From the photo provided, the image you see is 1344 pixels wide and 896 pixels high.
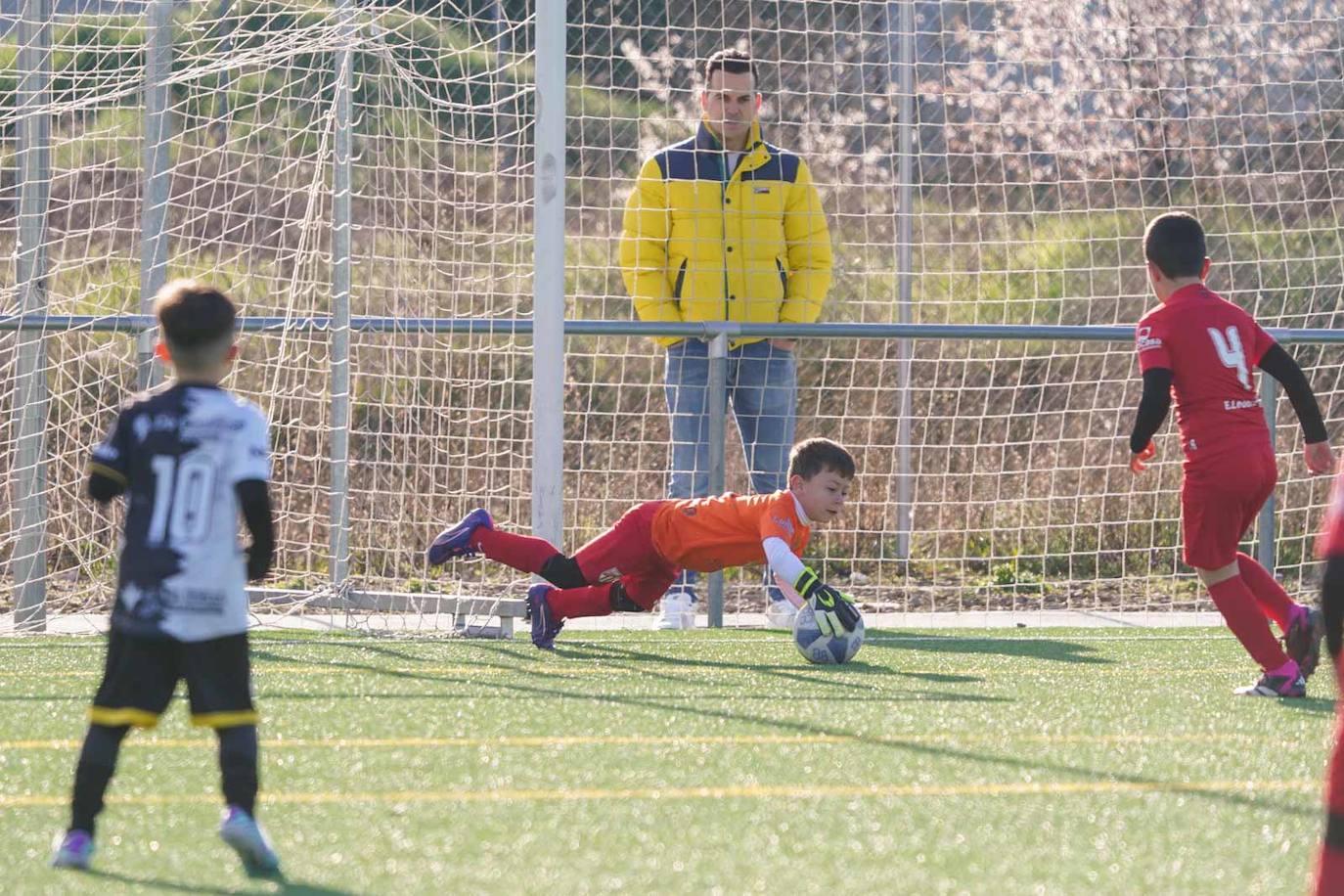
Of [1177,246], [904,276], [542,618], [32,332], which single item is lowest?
[542,618]

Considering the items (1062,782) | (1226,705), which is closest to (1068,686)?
(1226,705)

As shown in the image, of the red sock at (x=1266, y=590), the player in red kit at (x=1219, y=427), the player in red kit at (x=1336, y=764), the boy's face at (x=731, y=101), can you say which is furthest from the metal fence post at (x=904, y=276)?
the player in red kit at (x=1336, y=764)

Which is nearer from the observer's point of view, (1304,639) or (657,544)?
(1304,639)

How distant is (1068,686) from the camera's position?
5586mm

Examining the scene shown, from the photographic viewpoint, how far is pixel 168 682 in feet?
11.1

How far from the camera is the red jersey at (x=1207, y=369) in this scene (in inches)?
212

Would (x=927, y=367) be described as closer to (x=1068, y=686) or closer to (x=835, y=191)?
(x=835, y=191)

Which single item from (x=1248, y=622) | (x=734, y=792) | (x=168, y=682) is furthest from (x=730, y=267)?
(x=168, y=682)

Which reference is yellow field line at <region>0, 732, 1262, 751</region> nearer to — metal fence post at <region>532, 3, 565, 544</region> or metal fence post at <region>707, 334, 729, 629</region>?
metal fence post at <region>532, 3, 565, 544</region>

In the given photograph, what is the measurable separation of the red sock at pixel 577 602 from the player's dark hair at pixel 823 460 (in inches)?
34.2

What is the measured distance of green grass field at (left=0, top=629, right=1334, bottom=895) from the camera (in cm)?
312

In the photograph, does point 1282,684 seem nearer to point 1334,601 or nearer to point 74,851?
point 1334,601

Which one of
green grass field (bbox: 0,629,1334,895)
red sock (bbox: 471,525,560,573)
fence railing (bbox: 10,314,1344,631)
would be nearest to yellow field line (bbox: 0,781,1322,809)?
green grass field (bbox: 0,629,1334,895)

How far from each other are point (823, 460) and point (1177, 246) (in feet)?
4.73
